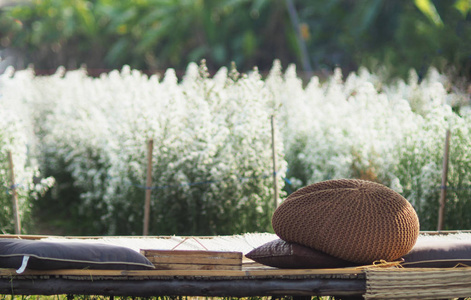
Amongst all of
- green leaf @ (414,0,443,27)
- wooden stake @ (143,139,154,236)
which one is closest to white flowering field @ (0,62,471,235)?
wooden stake @ (143,139,154,236)

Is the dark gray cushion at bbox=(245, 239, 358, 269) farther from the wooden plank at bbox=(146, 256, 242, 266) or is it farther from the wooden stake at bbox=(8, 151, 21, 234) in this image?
the wooden stake at bbox=(8, 151, 21, 234)

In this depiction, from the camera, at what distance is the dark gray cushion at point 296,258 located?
3.54 m

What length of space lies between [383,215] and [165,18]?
18109 mm

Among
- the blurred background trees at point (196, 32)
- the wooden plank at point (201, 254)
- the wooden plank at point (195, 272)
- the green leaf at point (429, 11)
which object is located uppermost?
the blurred background trees at point (196, 32)

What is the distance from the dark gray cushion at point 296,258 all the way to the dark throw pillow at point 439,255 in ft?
1.30

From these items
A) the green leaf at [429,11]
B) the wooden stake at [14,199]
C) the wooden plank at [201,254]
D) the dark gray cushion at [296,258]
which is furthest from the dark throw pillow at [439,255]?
the green leaf at [429,11]

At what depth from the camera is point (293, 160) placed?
23.4ft

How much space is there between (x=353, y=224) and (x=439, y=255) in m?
0.64

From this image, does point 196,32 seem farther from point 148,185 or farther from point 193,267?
point 193,267

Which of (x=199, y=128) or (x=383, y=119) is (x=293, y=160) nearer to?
(x=383, y=119)

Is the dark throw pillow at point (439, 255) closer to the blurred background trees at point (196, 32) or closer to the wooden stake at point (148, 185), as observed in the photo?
the wooden stake at point (148, 185)

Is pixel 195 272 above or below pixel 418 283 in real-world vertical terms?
above

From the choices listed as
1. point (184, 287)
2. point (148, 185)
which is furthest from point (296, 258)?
point (148, 185)

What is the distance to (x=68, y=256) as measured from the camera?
3412 mm
